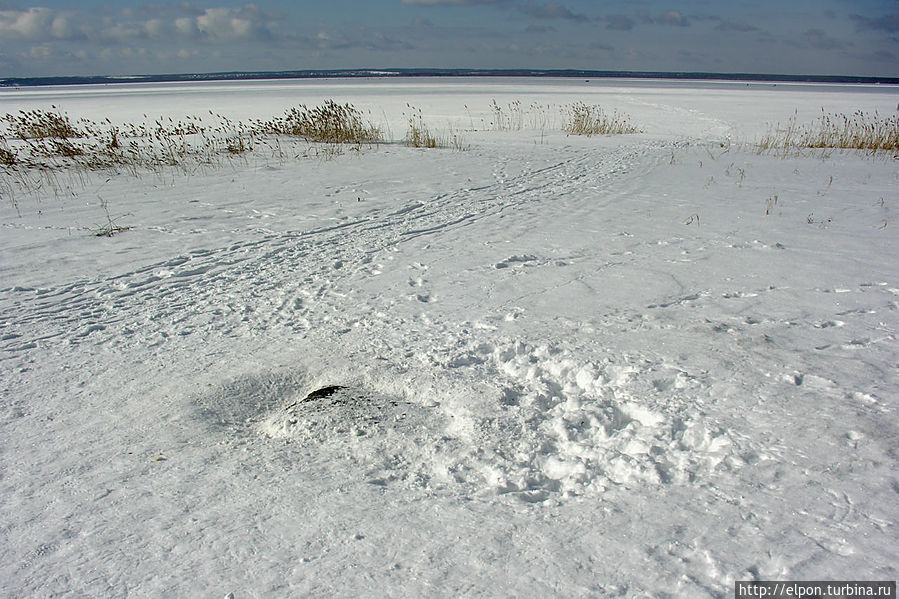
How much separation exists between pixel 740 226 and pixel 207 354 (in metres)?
5.56

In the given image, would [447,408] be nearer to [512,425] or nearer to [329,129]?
[512,425]

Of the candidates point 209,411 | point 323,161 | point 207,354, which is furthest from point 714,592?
point 323,161

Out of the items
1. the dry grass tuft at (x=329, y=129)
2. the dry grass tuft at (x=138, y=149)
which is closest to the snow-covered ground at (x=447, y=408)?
the dry grass tuft at (x=138, y=149)

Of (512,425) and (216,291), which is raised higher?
(216,291)

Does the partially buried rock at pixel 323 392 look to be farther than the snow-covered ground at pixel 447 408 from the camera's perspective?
Yes

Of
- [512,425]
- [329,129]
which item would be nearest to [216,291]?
[512,425]

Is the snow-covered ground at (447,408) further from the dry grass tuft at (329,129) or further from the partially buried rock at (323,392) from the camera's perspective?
the dry grass tuft at (329,129)

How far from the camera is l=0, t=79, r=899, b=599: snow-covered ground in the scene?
1958 millimetres

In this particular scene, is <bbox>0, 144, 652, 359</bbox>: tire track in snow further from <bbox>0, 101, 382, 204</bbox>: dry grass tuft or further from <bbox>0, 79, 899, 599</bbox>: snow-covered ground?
<bbox>0, 101, 382, 204</bbox>: dry grass tuft

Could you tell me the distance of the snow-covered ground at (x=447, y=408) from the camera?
77.1 inches

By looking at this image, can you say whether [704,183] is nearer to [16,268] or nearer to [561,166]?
[561,166]

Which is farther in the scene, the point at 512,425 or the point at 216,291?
the point at 216,291

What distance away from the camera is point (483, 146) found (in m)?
13.6

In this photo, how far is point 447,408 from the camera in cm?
293
